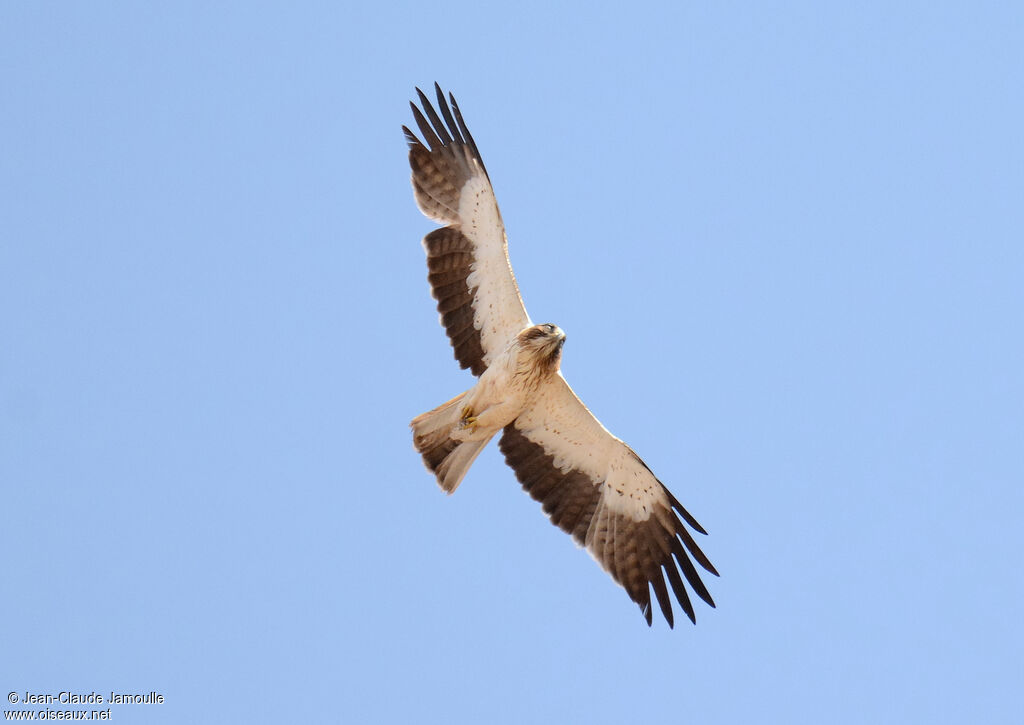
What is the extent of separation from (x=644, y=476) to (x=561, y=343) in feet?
5.83

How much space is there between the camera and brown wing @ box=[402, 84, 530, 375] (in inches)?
395

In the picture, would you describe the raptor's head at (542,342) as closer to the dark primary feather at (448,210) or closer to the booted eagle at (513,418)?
the booted eagle at (513,418)

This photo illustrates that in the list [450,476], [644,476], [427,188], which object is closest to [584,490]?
[644,476]

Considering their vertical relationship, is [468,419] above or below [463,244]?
below

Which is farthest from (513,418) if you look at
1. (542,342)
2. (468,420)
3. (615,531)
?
(615,531)

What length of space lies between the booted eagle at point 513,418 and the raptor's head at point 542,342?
0.04m

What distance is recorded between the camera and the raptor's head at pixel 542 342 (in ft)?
31.5

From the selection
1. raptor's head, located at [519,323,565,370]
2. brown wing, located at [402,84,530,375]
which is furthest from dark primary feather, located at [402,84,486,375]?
raptor's head, located at [519,323,565,370]

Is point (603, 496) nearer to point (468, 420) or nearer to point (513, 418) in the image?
point (513, 418)

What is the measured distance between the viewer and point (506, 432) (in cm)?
1069

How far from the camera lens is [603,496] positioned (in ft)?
34.7

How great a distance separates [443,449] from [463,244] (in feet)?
6.65

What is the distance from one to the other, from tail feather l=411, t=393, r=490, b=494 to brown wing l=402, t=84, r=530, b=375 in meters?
0.69

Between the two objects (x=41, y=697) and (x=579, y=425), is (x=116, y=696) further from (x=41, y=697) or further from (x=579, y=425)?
(x=579, y=425)
